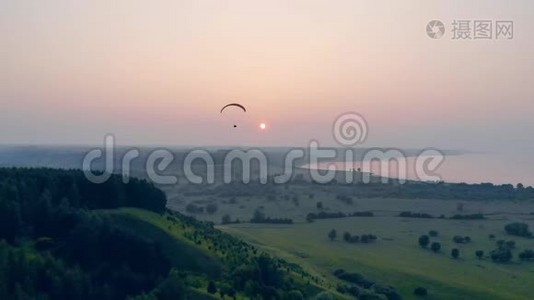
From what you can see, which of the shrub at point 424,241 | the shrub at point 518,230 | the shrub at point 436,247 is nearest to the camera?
the shrub at point 436,247

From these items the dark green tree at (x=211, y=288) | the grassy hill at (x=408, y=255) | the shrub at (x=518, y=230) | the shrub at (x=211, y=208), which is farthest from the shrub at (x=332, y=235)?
the dark green tree at (x=211, y=288)

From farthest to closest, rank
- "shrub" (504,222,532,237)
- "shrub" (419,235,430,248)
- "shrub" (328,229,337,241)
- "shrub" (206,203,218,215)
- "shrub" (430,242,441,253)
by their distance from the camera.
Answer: "shrub" (206,203,218,215) → "shrub" (504,222,532,237) → "shrub" (328,229,337,241) → "shrub" (419,235,430,248) → "shrub" (430,242,441,253)

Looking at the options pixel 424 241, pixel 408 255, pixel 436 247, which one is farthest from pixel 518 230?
pixel 408 255

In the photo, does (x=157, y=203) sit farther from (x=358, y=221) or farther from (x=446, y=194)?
(x=446, y=194)

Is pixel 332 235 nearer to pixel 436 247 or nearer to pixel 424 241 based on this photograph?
pixel 424 241

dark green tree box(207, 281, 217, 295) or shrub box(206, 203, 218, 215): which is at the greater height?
shrub box(206, 203, 218, 215)

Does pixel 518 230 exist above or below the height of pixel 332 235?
above

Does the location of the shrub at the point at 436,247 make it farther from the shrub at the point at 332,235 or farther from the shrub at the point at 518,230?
the shrub at the point at 518,230

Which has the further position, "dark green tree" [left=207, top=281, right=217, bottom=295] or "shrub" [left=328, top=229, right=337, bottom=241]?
"shrub" [left=328, top=229, right=337, bottom=241]

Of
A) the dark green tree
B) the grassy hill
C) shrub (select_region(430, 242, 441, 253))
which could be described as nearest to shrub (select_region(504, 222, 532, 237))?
the grassy hill

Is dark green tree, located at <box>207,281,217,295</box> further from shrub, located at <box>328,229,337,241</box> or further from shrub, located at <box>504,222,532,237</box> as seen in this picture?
shrub, located at <box>504,222,532,237</box>

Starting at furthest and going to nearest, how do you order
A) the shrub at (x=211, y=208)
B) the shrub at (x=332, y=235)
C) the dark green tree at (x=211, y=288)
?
the shrub at (x=211, y=208), the shrub at (x=332, y=235), the dark green tree at (x=211, y=288)

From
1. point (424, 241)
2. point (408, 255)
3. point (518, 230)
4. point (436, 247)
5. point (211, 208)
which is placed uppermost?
point (211, 208)

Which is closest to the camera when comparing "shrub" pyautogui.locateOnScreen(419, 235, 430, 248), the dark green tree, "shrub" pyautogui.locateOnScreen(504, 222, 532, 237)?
the dark green tree
